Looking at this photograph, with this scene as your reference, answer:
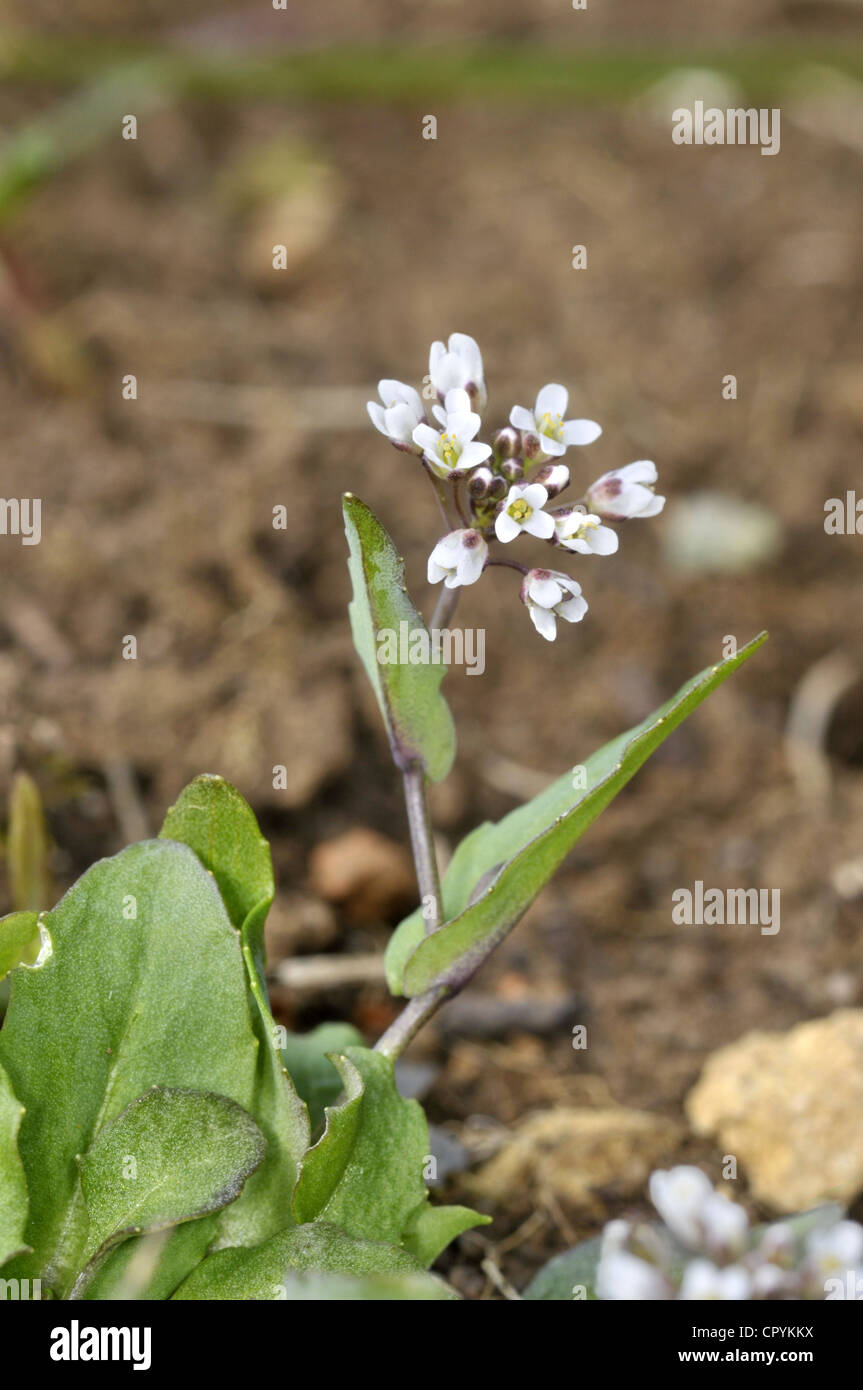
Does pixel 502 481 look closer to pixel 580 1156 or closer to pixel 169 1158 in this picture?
pixel 169 1158

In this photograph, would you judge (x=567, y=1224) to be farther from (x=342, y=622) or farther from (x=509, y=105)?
(x=509, y=105)

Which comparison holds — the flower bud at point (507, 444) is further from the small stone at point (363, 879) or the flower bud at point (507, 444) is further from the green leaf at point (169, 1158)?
the small stone at point (363, 879)

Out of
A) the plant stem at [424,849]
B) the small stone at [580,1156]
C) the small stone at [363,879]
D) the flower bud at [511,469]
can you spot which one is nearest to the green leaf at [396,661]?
the plant stem at [424,849]

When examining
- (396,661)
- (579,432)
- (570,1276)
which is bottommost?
(570,1276)

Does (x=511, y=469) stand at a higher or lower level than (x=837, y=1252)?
higher

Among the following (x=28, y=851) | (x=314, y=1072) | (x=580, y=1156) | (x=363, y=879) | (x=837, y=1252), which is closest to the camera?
(x=837, y=1252)

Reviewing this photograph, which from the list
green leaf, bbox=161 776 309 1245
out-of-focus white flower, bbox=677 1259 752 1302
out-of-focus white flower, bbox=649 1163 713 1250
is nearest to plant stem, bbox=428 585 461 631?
green leaf, bbox=161 776 309 1245

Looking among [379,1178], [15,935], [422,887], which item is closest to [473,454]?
[422,887]
